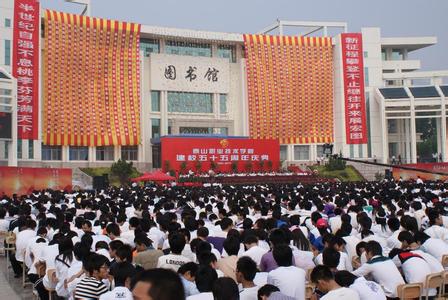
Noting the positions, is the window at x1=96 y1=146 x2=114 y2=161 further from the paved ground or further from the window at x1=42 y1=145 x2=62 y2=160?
the paved ground

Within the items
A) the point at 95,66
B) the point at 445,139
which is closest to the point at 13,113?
the point at 95,66

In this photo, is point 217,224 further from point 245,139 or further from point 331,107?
point 331,107

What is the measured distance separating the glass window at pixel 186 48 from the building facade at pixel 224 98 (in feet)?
0.27

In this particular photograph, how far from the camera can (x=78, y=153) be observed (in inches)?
1513

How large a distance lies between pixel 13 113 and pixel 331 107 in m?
25.6

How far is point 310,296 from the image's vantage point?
5445 millimetres

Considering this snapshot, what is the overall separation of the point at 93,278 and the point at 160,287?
318 centimetres

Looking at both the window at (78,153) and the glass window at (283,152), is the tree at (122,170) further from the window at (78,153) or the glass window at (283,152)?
the glass window at (283,152)

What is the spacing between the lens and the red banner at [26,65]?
3216 centimetres

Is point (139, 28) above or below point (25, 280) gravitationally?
above

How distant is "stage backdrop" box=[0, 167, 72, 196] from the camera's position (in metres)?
21.9

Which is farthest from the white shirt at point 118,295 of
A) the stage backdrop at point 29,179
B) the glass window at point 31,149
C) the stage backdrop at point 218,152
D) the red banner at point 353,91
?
the red banner at point 353,91

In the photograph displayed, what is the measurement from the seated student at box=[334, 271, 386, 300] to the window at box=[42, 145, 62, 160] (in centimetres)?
3531

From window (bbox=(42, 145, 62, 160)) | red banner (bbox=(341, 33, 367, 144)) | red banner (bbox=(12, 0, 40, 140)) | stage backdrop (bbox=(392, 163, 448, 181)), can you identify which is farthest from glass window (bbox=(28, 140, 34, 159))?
red banner (bbox=(341, 33, 367, 144))
